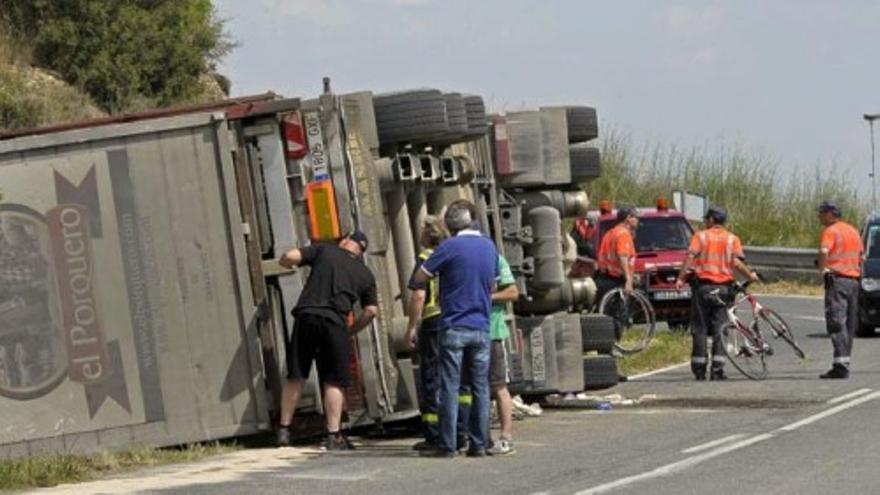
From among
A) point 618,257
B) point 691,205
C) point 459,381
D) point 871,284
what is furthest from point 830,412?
point 691,205

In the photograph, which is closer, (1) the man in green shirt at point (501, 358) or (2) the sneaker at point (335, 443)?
(1) the man in green shirt at point (501, 358)

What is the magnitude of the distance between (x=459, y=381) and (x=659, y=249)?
54.3ft

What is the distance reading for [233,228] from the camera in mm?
16000

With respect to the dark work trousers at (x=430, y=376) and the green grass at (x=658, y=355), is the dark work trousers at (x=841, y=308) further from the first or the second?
the dark work trousers at (x=430, y=376)

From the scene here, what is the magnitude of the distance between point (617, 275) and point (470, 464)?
1205 cm

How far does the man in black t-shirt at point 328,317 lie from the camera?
15688 millimetres

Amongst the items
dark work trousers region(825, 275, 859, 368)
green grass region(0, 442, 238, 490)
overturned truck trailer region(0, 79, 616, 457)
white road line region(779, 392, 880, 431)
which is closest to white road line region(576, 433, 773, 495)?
white road line region(779, 392, 880, 431)

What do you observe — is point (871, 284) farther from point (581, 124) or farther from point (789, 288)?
point (789, 288)

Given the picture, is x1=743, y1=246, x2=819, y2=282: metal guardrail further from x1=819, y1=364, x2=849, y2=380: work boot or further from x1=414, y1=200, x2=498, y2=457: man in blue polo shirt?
x1=414, y1=200, x2=498, y2=457: man in blue polo shirt

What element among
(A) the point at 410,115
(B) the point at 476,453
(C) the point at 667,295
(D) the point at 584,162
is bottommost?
(C) the point at 667,295

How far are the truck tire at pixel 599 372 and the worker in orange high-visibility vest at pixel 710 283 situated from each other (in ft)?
10.7

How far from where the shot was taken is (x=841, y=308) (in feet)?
74.5

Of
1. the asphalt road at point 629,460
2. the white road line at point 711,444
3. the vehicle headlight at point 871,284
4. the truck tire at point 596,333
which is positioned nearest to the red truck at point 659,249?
the vehicle headlight at point 871,284

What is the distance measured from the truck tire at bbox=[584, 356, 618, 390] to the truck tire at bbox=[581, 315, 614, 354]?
0.36 ft
